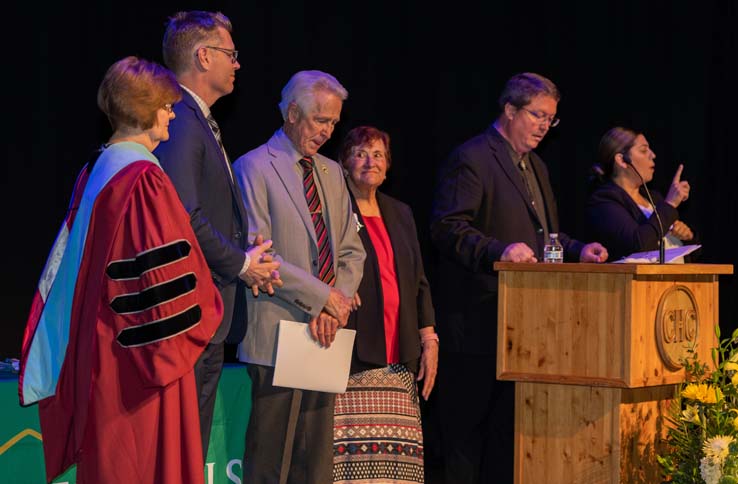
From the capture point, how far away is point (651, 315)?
3.77 metres

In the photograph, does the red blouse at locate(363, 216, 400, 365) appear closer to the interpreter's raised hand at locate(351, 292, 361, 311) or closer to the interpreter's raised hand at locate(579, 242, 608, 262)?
the interpreter's raised hand at locate(351, 292, 361, 311)

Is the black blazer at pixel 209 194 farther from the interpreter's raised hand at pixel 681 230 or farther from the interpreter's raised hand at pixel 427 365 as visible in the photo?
the interpreter's raised hand at pixel 681 230

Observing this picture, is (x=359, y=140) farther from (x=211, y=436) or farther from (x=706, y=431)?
(x=706, y=431)

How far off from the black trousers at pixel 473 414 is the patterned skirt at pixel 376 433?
19 centimetres

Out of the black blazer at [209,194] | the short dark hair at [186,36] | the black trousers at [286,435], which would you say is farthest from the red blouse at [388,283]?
the short dark hair at [186,36]

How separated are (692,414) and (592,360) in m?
0.38

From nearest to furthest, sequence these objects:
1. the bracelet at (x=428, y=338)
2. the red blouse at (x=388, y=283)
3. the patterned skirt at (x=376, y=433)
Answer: the patterned skirt at (x=376, y=433) < the red blouse at (x=388, y=283) < the bracelet at (x=428, y=338)

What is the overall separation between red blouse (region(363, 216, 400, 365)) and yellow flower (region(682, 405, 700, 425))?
1093mm

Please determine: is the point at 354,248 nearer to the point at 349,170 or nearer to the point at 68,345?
the point at 349,170

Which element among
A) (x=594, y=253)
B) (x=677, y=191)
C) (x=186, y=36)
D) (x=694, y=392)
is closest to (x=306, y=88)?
(x=186, y=36)

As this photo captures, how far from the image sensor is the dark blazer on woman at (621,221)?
4949 mm

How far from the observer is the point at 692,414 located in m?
3.74

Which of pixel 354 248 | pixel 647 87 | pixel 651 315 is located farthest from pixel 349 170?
pixel 647 87

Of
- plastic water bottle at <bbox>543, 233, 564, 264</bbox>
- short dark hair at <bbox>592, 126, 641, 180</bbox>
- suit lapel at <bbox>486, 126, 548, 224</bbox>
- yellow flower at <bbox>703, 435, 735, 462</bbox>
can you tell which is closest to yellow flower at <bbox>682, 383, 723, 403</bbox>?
yellow flower at <bbox>703, 435, 735, 462</bbox>
